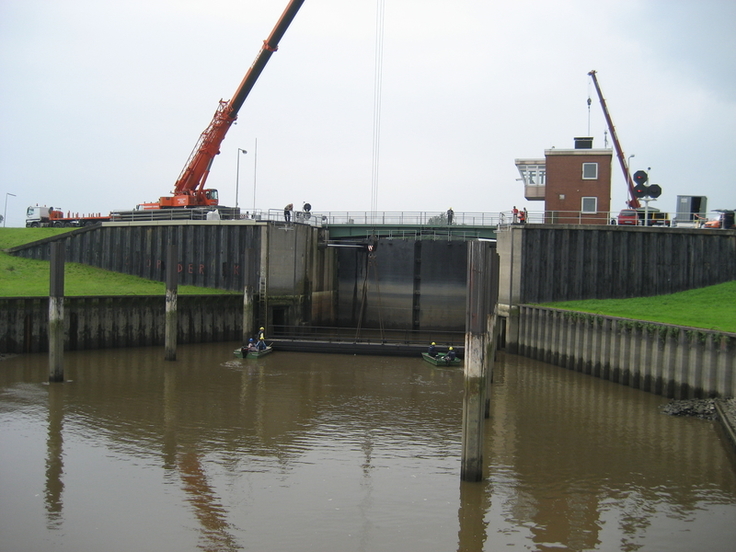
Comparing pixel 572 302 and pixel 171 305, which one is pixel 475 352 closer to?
pixel 171 305

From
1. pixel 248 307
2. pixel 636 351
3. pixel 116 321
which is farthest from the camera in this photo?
pixel 248 307

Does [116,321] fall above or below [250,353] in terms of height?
above

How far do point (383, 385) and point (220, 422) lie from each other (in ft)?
27.6

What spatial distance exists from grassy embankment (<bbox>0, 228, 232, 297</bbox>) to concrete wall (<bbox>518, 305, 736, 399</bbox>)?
62.5 ft

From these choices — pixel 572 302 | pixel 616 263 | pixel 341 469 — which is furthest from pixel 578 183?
pixel 341 469

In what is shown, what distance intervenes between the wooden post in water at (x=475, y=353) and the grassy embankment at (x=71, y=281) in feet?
83.7

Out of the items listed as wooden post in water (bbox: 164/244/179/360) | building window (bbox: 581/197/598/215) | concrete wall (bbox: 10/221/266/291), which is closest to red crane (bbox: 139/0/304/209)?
concrete wall (bbox: 10/221/266/291)

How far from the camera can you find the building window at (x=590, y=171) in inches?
1583

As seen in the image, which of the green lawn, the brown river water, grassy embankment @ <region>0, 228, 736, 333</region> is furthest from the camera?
grassy embankment @ <region>0, 228, 736, 333</region>

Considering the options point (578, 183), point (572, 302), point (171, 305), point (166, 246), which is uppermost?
point (578, 183)

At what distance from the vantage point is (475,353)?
14.7m

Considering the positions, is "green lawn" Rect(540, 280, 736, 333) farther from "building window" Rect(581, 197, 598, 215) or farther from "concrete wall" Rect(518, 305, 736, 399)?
"building window" Rect(581, 197, 598, 215)

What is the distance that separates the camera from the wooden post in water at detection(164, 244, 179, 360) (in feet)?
100

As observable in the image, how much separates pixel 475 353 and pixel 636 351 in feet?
47.3
